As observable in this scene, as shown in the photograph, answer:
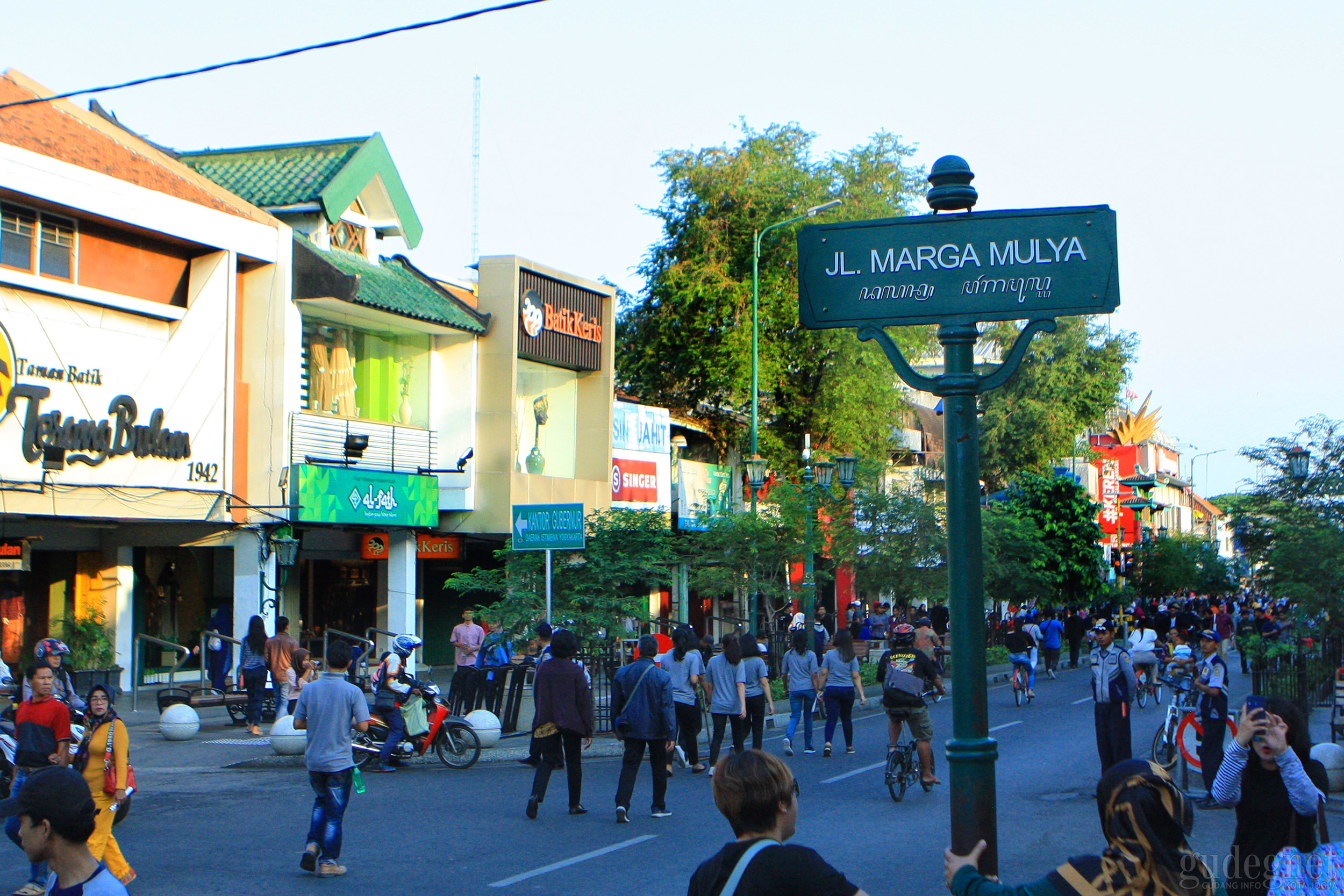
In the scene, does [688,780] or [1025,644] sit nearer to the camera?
[688,780]

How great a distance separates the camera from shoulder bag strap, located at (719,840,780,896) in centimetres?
357

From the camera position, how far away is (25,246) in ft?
66.0

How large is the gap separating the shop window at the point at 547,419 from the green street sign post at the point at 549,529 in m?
11.1

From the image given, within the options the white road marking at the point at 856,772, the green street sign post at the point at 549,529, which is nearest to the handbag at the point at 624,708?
the white road marking at the point at 856,772

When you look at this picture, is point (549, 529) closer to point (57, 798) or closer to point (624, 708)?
point (624, 708)

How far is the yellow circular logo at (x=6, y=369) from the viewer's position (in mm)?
19359

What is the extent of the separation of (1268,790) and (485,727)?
463 inches

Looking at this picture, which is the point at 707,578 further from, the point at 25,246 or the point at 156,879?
the point at 156,879

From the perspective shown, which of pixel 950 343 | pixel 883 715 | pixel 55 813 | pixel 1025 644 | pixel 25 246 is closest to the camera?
pixel 55 813

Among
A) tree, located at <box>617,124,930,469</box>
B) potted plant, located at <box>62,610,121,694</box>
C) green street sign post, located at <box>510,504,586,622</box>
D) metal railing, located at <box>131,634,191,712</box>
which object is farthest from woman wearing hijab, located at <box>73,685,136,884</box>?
tree, located at <box>617,124,930,469</box>

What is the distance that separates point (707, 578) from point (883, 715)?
7.74 meters

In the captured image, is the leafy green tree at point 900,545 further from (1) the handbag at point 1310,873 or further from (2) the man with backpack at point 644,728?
(1) the handbag at point 1310,873

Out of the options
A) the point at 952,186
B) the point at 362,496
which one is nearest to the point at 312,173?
the point at 362,496

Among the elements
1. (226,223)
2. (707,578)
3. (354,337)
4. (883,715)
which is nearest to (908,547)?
(707,578)
